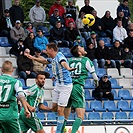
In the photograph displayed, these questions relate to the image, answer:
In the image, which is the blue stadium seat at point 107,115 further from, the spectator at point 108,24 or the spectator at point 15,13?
the spectator at point 15,13

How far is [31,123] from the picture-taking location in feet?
38.5

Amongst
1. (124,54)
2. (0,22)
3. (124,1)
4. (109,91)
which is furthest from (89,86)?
(124,1)

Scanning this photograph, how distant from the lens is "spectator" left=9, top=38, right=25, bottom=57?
18641mm

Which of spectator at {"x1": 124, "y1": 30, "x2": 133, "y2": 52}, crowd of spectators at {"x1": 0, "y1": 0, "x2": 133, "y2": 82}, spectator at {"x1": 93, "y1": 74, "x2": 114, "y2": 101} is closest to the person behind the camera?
spectator at {"x1": 93, "y1": 74, "x2": 114, "y2": 101}

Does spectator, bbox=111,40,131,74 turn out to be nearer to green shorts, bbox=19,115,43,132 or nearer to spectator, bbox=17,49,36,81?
spectator, bbox=17,49,36,81

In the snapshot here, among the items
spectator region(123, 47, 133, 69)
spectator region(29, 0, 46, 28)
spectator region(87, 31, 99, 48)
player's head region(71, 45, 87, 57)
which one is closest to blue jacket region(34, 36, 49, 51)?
spectator region(87, 31, 99, 48)

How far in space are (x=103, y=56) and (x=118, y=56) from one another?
627mm

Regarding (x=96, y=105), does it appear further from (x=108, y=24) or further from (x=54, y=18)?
(x=108, y=24)

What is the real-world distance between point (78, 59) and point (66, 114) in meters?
1.20

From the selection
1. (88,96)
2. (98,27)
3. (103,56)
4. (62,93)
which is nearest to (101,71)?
(103,56)

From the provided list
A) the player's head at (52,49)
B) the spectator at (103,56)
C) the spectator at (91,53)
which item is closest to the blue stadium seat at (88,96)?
the spectator at (91,53)

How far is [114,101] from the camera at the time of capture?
1870 cm

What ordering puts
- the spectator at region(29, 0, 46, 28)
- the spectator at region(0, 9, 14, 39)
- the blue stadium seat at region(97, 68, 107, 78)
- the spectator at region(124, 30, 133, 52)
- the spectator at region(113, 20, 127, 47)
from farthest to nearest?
the spectator at region(113, 20, 127, 47) < the spectator at region(124, 30, 133, 52) < the spectator at region(29, 0, 46, 28) < the blue stadium seat at region(97, 68, 107, 78) < the spectator at region(0, 9, 14, 39)

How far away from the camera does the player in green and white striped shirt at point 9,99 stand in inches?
392
